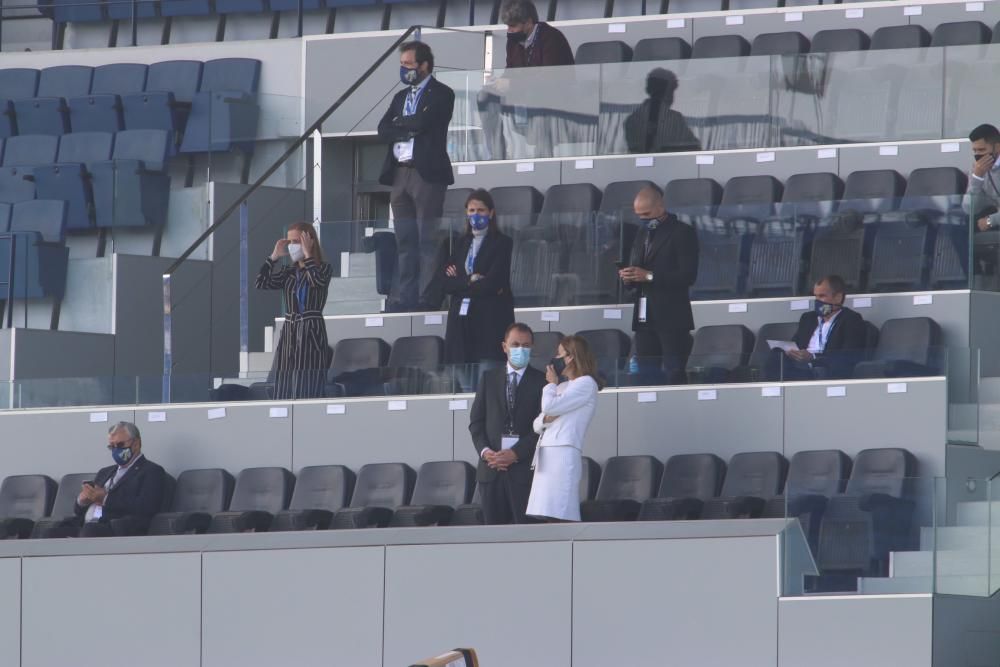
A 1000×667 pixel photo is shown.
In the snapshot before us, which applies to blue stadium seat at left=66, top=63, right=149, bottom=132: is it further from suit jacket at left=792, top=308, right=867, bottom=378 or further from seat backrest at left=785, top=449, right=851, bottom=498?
seat backrest at left=785, top=449, right=851, bottom=498

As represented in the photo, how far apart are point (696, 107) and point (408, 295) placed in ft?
8.92

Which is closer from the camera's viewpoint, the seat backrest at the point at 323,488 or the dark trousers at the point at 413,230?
the seat backrest at the point at 323,488

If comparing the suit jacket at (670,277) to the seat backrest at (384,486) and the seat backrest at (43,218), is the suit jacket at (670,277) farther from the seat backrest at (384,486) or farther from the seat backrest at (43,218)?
the seat backrest at (43,218)

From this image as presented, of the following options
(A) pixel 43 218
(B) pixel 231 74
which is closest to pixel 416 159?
(A) pixel 43 218

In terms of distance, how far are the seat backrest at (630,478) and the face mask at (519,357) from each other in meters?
0.91

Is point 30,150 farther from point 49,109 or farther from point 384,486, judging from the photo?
point 384,486

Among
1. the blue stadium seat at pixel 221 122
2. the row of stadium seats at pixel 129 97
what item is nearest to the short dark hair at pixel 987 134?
the blue stadium seat at pixel 221 122

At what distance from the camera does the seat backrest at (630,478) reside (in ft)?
35.2

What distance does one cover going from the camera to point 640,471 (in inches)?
425

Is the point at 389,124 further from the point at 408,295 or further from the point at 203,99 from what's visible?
the point at 203,99

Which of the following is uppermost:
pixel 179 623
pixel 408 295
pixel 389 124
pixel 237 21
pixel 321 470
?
pixel 237 21

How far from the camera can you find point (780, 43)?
15.1 metres

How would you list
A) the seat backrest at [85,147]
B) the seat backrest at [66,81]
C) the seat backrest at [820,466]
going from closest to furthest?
the seat backrest at [820,466]
the seat backrest at [85,147]
the seat backrest at [66,81]

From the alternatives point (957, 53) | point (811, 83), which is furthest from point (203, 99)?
point (957, 53)
